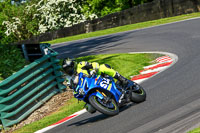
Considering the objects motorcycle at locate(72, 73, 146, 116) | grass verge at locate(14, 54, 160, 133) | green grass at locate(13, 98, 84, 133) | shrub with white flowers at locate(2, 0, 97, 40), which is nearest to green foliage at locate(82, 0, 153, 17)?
shrub with white flowers at locate(2, 0, 97, 40)

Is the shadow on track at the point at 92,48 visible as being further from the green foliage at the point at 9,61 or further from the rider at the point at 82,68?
the rider at the point at 82,68

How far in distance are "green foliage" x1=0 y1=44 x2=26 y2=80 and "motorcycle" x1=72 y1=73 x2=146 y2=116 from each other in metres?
4.25

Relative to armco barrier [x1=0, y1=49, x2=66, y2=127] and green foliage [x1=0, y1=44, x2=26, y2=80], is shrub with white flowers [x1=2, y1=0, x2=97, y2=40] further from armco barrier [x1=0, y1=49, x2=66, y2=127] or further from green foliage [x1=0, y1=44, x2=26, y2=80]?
armco barrier [x1=0, y1=49, x2=66, y2=127]

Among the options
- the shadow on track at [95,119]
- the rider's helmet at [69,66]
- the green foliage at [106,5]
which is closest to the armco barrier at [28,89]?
the shadow on track at [95,119]

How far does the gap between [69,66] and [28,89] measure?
3.34m

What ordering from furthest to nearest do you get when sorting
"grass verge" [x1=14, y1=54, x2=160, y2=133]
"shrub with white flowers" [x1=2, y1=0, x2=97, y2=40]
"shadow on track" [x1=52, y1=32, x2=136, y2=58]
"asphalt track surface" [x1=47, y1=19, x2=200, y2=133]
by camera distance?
"shrub with white flowers" [x1=2, y1=0, x2=97, y2=40] < "shadow on track" [x1=52, y1=32, x2=136, y2=58] < "grass verge" [x1=14, y1=54, x2=160, y2=133] < "asphalt track surface" [x1=47, y1=19, x2=200, y2=133]

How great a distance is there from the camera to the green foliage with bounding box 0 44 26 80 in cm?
1103

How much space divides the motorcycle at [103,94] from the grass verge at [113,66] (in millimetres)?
1778

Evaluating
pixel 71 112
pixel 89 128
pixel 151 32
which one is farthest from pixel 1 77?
pixel 151 32

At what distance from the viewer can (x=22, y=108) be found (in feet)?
32.1

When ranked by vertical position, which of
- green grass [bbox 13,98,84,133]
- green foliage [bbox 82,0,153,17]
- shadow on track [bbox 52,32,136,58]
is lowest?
green grass [bbox 13,98,84,133]

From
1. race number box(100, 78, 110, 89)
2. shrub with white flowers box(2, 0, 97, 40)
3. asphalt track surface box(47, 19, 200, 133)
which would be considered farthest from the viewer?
shrub with white flowers box(2, 0, 97, 40)

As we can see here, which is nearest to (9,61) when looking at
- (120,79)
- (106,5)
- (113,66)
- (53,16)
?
(113,66)

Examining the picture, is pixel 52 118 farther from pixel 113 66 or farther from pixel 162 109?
pixel 113 66
